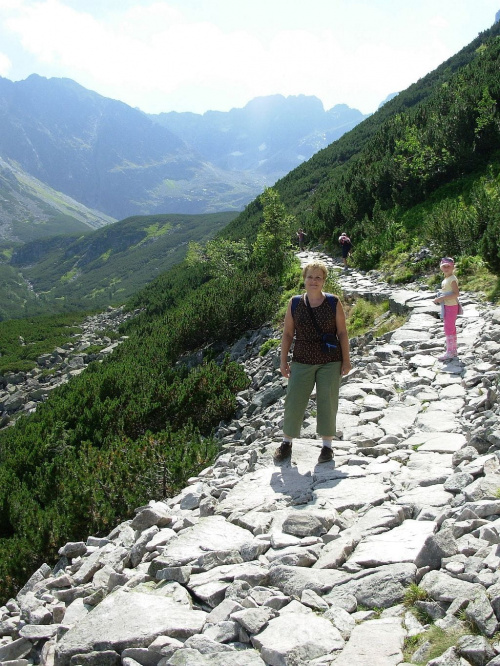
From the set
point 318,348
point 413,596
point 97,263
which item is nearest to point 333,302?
point 318,348

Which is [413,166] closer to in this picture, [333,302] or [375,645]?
[333,302]

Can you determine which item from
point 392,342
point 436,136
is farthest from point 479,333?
point 436,136

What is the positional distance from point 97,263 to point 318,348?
479ft

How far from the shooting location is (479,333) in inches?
337

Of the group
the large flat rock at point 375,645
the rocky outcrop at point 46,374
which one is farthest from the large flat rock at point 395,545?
the rocky outcrop at point 46,374

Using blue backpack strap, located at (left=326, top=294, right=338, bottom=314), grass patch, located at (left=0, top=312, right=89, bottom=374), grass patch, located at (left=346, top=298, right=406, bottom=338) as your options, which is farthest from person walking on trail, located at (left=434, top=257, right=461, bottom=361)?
grass patch, located at (left=0, top=312, right=89, bottom=374)

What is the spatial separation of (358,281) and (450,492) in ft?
39.1

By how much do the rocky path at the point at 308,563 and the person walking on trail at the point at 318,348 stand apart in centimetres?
58

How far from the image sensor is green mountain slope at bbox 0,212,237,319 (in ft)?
342

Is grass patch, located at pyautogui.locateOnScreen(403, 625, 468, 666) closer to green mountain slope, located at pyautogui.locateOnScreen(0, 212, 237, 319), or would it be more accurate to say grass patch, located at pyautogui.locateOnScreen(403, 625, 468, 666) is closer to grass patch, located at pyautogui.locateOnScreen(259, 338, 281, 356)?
grass patch, located at pyautogui.locateOnScreen(259, 338, 281, 356)

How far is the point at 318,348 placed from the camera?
5.07m

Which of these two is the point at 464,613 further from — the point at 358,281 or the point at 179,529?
the point at 358,281

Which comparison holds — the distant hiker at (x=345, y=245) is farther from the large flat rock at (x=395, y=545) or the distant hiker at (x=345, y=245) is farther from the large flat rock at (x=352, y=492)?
the large flat rock at (x=395, y=545)

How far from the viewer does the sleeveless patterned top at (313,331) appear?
503 cm
